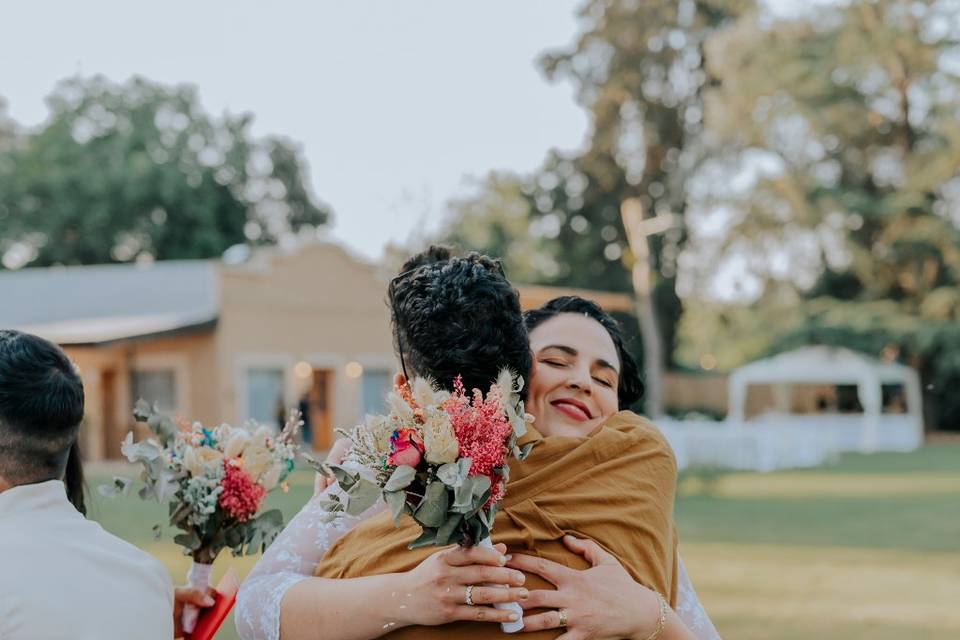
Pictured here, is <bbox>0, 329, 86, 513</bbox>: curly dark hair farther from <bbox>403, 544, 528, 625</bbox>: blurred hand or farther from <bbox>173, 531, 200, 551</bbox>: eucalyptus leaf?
<bbox>403, 544, 528, 625</bbox>: blurred hand

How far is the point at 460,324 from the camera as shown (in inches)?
74.1

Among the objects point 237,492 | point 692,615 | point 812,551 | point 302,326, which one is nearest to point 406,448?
point 692,615

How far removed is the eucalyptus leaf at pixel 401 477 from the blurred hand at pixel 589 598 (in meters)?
0.25

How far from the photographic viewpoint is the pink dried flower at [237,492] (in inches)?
105

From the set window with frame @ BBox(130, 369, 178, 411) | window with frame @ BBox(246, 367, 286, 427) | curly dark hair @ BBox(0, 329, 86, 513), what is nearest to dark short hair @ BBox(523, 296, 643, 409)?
curly dark hair @ BBox(0, 329, 86, 513)

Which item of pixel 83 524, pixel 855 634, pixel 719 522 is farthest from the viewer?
pixel 719 522

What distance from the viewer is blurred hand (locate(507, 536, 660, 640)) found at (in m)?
1.89

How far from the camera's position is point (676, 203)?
4191 cm

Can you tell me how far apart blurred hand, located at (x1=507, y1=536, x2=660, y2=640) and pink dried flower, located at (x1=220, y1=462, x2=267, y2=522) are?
0.97 m

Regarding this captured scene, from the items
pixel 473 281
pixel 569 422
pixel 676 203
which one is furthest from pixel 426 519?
pixel 676 203

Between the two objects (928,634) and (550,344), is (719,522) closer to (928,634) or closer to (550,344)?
(928,634)

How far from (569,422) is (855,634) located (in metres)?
5.68

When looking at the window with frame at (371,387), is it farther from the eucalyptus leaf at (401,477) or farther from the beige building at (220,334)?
the eucalyptus leaf at (401,477)

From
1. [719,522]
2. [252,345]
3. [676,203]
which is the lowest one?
[719,522]
